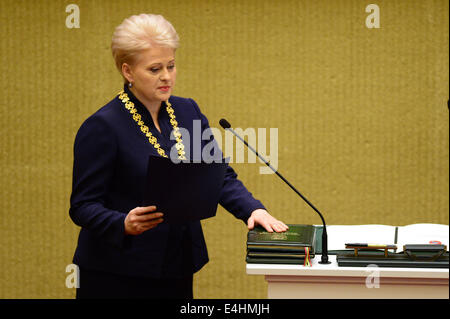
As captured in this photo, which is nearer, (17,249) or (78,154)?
(78,154)

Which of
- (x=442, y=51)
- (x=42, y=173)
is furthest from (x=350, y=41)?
(x=42, y=173)

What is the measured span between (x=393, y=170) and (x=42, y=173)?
1759 millimetres

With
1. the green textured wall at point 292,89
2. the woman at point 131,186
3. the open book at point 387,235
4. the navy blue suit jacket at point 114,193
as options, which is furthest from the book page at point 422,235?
the green textured wall at point 292,89

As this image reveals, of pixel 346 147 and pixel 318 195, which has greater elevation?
pixel 346 147

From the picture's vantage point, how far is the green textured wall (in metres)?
3.19

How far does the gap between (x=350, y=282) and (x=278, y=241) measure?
0.22 metres

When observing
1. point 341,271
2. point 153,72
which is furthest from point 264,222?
point 153,72

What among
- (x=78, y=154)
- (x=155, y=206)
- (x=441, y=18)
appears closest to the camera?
(x=155, y=206)

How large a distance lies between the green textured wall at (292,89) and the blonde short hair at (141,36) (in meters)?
1.52

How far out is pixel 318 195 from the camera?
3273 millimetres

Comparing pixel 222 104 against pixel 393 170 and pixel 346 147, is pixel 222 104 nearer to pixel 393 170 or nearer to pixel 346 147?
pixel 346 147

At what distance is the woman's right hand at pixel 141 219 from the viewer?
1.55m

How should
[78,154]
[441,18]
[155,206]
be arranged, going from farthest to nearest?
[441,18] → [78,154] → [155,206]

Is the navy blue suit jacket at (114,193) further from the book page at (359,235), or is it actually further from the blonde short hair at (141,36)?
the book page at (359,235)
